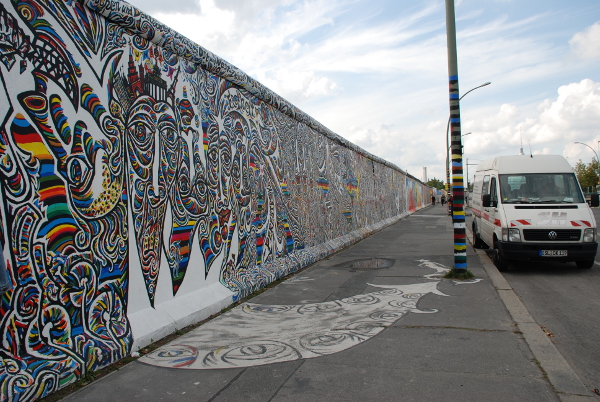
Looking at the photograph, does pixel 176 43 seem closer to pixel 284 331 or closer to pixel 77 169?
pixel 77 169

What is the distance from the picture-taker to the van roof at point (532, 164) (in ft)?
34.4

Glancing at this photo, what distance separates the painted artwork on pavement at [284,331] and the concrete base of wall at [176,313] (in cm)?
18

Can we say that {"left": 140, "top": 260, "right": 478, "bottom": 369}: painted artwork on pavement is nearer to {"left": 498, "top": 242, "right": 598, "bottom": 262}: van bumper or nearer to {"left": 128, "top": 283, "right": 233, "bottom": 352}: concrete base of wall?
{"left": 128, "top": 283, "right": 233, "bottom": 352}: concrete base of wall

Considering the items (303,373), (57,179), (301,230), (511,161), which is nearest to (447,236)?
(511,161)

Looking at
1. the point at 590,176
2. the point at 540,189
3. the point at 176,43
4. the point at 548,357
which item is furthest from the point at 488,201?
the point at 590,176

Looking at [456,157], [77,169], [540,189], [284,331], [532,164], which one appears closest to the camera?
[77,169]

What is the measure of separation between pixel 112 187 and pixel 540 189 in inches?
347

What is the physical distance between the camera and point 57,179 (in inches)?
161

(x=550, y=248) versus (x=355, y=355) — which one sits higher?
(x=550, y=248)

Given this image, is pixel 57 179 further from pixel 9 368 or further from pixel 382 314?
pixel 382 314

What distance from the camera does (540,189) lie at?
10164 mm

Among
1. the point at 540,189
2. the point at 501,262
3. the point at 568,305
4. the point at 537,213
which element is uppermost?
the point at 540,189

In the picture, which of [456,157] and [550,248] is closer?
[456,157]

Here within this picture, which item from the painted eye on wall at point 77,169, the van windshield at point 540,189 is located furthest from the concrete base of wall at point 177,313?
→ the van windshield at point 540,189
